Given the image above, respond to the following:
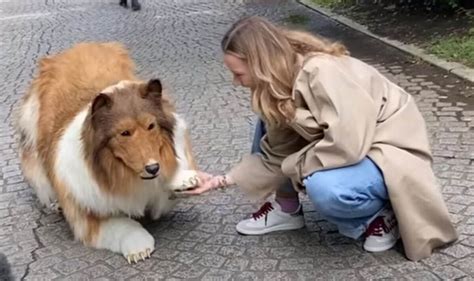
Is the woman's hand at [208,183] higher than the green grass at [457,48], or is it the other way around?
the woman's hand at [208,183]

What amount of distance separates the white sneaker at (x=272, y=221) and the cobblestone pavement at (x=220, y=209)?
54mm

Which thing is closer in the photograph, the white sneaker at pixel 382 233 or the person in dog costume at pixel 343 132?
the person in dog costume at pixel 343 132

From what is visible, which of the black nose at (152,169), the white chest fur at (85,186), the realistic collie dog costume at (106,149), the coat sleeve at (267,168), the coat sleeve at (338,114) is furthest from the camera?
the white chest fur at (85,186)

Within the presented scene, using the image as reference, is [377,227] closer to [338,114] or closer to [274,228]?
[274,228]

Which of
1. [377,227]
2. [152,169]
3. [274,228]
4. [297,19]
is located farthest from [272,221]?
[297,19]

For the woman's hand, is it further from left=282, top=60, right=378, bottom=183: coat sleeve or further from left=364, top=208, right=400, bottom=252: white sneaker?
left=364, top=208, right=400, bottom=252: white sneaker

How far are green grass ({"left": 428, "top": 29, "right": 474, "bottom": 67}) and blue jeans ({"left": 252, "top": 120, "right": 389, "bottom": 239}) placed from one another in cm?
415

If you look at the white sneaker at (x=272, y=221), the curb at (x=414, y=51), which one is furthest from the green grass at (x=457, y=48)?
the white sneaker at (x=272, y=221)

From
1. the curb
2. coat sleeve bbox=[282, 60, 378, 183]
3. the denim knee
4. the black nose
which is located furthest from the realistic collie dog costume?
the curb

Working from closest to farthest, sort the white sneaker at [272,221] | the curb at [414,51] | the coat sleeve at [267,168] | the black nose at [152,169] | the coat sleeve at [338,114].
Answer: the coat sleeve at [338,114] < the black nose at [152,169] < the coat sleeve at [267,168] < the white sneaker at [272,221] < the curb at [414,51]

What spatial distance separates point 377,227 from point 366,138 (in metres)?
0.60

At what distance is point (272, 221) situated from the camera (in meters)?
4.42

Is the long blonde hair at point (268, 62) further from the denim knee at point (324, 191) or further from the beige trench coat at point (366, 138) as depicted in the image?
the denim knee at point (324, 191)

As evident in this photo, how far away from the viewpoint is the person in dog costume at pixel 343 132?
3.64 m
